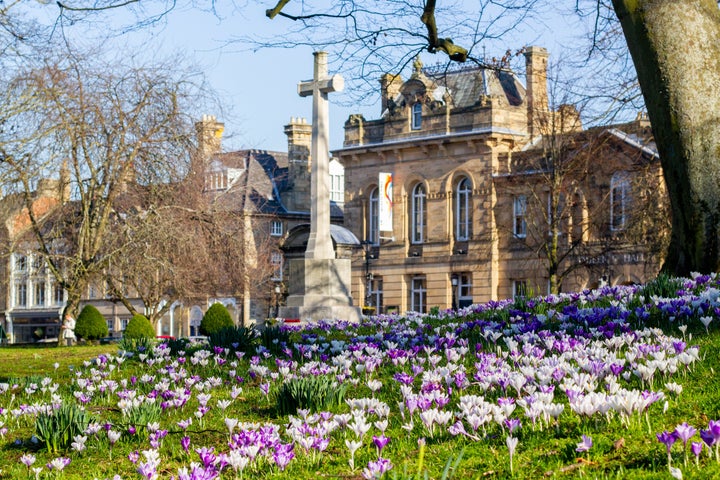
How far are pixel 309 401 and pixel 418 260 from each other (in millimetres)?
63009

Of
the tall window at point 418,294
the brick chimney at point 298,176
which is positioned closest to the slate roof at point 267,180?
the brick chimney at point 298,176

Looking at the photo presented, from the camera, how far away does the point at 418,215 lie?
→ 71.2m

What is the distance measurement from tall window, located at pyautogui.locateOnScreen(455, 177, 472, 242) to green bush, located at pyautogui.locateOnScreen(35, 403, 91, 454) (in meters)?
60.8

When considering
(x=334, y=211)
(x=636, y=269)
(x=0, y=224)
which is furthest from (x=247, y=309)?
(x=0, y=224)

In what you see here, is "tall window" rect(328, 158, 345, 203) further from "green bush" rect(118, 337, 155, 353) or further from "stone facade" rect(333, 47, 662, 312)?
"green bush" rect(118, 337, 155, 353)

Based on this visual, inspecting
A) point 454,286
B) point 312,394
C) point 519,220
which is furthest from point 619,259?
point 312,394

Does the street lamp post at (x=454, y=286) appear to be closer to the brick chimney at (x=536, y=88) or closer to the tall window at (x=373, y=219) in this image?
the tall window at (x=373, y=219)

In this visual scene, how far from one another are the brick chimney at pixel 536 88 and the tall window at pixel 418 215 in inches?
342

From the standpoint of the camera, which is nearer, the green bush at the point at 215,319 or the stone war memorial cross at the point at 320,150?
the stone war memorial cross at the point at 320,150

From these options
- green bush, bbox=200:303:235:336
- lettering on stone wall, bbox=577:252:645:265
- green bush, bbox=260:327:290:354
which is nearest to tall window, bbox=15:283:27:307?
lettering on stone wall, bbox=577:252:645:265

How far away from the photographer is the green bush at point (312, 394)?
7.36 metres

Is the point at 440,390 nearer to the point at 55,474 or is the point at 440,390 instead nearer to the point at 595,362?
the point at 595,362

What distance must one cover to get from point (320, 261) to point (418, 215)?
46775mm

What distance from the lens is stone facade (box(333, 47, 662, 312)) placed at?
206ft
